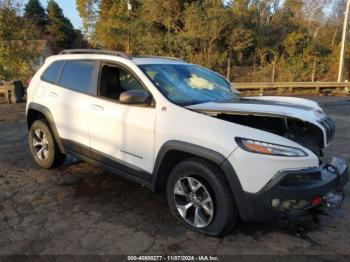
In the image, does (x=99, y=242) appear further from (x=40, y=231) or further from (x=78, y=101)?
(x=78, y=101)

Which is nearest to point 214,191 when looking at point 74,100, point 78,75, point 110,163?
point 110,163

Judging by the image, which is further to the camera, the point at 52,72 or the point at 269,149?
the point at 52,72

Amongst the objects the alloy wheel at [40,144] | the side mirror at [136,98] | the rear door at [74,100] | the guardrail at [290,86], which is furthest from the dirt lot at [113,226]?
the guardrail at [290,86]

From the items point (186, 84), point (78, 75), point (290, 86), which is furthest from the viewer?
point (290, 86)

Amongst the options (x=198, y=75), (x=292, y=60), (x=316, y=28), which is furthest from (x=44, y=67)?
(x=316, y=28)

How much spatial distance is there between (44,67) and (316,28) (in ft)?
113

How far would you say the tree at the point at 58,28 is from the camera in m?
55.5

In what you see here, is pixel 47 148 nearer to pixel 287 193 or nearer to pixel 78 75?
pixel 78 75

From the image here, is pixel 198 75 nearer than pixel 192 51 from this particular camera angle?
Yes

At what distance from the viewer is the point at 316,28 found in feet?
116

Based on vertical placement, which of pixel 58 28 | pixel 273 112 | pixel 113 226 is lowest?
pixel 113 226

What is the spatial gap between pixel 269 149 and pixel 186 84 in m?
1.58

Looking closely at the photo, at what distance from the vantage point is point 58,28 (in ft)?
185

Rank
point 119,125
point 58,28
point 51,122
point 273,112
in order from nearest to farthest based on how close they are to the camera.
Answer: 1. point 273,112
2. point 119,125
3. point 51,122
4. point 58,28
